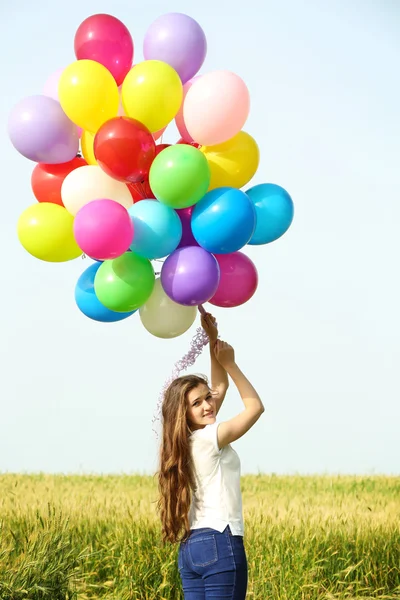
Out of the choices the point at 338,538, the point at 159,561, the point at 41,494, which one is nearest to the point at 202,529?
the point at 159,561

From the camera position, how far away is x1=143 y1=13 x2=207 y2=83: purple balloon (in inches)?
147

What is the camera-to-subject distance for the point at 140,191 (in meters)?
3.81

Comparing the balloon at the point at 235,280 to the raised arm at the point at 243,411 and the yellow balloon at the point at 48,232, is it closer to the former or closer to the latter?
Result: the raised arm at the point at 243,411

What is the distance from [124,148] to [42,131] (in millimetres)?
468

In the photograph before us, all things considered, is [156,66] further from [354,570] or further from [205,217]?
[354,570]

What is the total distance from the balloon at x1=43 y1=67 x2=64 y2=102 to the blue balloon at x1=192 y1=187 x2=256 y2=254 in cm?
97

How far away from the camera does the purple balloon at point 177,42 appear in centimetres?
375

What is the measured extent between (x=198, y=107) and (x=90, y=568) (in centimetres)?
338

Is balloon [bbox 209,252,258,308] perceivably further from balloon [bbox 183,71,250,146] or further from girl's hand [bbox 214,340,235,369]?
balloon [bbox 183,71,250,146]

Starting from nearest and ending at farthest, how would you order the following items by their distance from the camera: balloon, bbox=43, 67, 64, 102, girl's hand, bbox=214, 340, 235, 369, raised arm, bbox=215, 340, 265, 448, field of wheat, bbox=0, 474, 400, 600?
raised arm, bbox=215, 340, 265, 448 → girl's hand, bbox=214, 340, 235, 369 → balloon, bbox=43, 67, 64, 102 → field of wheat, bbox=0, 474, 400, 600

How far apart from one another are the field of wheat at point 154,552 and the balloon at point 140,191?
2.47m

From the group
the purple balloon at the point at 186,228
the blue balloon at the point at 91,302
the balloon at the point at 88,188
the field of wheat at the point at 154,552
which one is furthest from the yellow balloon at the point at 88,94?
the field of wheat at the point at 154,552

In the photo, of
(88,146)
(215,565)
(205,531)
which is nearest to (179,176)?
(88,146)

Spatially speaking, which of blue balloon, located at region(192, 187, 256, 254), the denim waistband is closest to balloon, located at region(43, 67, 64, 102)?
blue balloon, located at region(192, 187, 256, 254)
